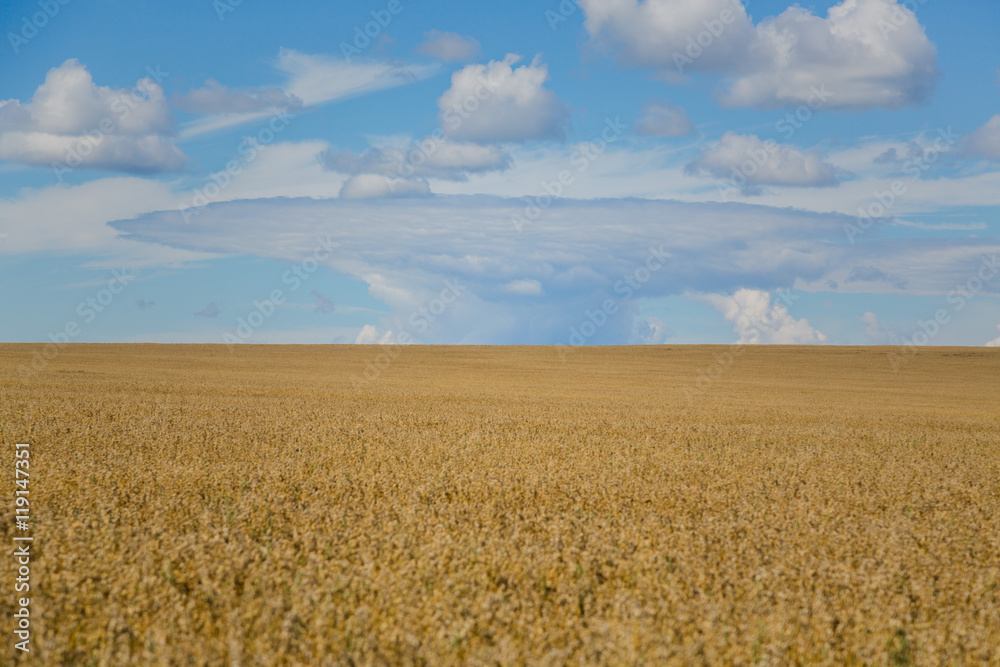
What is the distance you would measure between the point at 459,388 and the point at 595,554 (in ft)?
90.6

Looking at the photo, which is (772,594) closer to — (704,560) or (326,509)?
(704,560)

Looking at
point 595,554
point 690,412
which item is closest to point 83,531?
point 595,554

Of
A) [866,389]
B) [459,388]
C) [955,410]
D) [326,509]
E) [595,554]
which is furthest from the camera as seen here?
[866,389]

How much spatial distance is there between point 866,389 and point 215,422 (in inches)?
1447

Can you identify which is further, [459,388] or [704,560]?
[459,388]

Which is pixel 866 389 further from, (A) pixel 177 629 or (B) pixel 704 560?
(A) pixel 177 629

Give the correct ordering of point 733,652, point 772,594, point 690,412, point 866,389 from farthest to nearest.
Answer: point 866,389 < point 690,412 < point 772,594 < point 733,652

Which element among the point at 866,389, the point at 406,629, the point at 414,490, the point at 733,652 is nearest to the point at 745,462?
the point at 414,490

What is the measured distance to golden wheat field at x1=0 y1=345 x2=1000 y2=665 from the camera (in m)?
4.66

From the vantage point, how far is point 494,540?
6.53m

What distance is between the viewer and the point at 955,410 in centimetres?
3036

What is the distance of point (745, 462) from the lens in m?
13.0

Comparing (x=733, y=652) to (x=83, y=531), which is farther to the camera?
(x=83, y=531)

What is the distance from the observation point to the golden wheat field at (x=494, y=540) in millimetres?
4664
